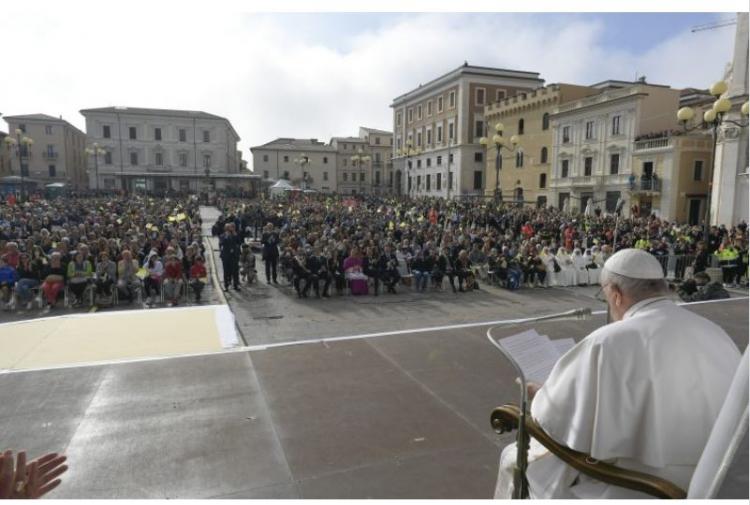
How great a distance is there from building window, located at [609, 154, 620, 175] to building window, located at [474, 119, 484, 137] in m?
21.6

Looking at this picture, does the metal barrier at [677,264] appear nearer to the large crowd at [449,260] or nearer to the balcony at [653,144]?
the large crowd at [449,260]

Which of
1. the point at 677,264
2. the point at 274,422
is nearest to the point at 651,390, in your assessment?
the point at 274,422

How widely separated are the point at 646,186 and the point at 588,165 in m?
Answer: 6.33

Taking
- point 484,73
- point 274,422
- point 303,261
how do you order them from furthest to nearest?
point 484,73 → point 303,261 → point 274,422

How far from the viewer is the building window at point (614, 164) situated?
115ft

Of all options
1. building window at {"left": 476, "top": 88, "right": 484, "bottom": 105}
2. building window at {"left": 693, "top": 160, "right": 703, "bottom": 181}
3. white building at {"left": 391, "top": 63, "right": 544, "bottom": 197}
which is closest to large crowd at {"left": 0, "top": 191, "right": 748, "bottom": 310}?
building window at {"left": 693, "top": 160, "right": 703, "bottom": 181}

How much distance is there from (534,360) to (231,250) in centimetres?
1056

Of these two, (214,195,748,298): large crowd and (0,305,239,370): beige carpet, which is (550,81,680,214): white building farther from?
(0,305,239,370): beige carpet

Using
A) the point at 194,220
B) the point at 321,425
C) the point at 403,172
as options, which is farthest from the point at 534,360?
the point at 403,172

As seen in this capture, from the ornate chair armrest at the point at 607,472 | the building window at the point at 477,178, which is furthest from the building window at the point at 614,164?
the ornate chair armrest at the point at 607,472

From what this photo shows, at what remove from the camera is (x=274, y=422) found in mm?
4719

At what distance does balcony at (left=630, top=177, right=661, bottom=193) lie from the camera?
31.5 m

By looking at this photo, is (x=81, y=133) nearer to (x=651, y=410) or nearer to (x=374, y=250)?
(x=374, y=250)

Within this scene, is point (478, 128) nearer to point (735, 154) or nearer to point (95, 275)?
point (735, 154)
